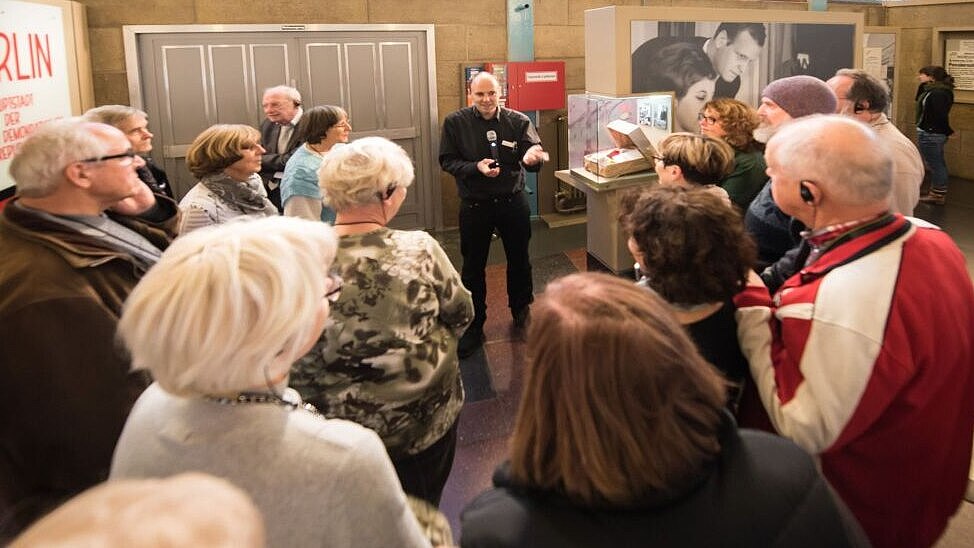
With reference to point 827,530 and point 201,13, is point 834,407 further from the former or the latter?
point 201,13

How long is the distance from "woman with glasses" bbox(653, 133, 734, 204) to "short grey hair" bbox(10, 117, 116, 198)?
195 centimetres

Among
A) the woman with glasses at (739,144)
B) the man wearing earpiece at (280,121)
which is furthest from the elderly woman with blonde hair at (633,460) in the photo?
the man wearing earpiece at (280,121)

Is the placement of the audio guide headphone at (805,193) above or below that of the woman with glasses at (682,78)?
below

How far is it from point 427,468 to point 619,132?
2.98 metres

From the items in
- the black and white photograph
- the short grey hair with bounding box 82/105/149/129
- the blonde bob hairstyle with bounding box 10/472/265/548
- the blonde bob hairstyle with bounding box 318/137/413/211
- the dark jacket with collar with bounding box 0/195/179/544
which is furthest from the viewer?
the black and white photograph

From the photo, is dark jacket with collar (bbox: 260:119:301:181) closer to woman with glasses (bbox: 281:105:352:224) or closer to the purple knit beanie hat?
woman with glasses (bbox: 281:105:352:224)

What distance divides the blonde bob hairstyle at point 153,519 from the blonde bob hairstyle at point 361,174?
1354 millimetres

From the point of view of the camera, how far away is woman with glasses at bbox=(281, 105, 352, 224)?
3295 millimetres

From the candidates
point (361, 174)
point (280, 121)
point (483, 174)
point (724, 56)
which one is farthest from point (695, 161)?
point (280, 121)

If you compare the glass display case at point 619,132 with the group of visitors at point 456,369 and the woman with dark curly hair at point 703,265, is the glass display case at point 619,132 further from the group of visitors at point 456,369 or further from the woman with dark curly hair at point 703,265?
the woman with dark curly hair at point 703,265

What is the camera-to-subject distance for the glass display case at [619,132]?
14.6ft

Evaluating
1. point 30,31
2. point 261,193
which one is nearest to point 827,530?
point 261,193

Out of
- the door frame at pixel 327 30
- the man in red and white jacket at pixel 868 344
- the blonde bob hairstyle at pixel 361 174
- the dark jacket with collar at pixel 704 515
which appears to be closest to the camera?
the dark jacket with collar at pixel 704 515

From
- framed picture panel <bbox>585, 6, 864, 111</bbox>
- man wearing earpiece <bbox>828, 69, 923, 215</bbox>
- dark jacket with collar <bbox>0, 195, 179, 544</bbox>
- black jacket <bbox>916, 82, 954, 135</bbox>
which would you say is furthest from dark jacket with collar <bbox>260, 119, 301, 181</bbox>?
black jacket <bbox>916, 82, 954, 135</bbox>
